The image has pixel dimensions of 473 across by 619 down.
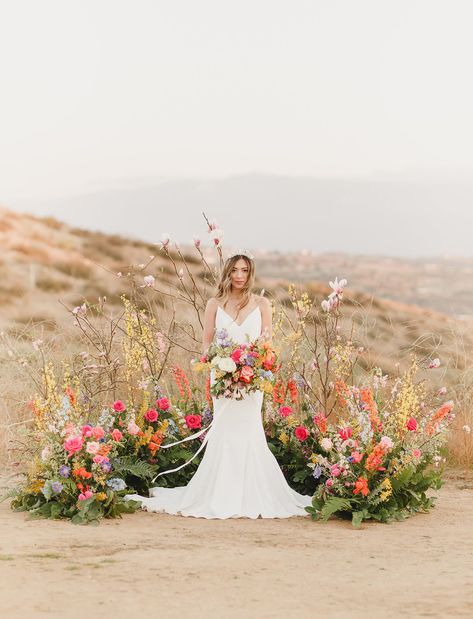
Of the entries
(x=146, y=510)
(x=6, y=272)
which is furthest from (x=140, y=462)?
(x=6, y=272)

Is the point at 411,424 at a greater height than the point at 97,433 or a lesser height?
greater

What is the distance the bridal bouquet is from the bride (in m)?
0.12

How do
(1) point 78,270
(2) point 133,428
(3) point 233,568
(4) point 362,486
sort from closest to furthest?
(3) point 233,568 → (4) point 362,486 → (2) point 133,428 → (1) point 78,270

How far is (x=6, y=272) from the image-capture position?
3947cm

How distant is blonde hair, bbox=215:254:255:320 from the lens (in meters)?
8.22

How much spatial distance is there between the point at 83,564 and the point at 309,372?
17.7 ft

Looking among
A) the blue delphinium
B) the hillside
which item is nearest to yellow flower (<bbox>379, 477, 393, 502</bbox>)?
the blue delphinium

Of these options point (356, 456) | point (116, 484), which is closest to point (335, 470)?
point (356, 456)

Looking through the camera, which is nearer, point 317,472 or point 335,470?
point 335,470

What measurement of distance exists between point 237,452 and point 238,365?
84 cm

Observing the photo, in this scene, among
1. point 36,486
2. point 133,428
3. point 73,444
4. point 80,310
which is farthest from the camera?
point 80,310

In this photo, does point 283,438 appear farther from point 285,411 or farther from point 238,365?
point 238,365

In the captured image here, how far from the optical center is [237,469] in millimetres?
8195

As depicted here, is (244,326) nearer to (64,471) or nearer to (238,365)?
(238,365)
